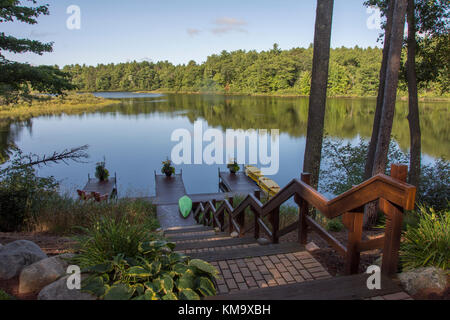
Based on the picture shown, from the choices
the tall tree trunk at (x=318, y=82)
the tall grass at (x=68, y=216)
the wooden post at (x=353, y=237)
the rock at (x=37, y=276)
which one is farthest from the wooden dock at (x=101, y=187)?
the wooden post at (x=353, y=237)

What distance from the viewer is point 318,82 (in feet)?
22.6

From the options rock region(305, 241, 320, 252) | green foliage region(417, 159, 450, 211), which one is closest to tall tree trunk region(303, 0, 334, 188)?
green foliage region(417, 159, 450, 211)

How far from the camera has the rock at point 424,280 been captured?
220cm

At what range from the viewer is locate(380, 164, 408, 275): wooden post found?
7.25ft

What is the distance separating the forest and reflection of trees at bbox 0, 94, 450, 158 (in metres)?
3.46

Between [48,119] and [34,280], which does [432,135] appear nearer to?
[34,280]

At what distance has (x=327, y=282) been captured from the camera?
7.94ft

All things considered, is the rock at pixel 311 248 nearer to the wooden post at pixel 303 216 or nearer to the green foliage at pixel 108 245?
the wooden post at pixel 303 216

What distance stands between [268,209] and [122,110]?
2584 inches

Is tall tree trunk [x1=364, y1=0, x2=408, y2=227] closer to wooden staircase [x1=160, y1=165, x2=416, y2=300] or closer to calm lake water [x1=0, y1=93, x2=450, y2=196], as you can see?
wooden staircase [x1=160, y1=165, x2=416, y2=300]

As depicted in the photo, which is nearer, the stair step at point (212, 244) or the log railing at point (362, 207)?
the log railing at point (362, 207)

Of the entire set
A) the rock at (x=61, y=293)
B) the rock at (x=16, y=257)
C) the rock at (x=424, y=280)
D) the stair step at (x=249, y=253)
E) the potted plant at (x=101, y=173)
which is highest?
the rock at (x=424, y=280)

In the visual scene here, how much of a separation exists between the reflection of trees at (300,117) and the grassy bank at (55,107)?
3169 millimetres
